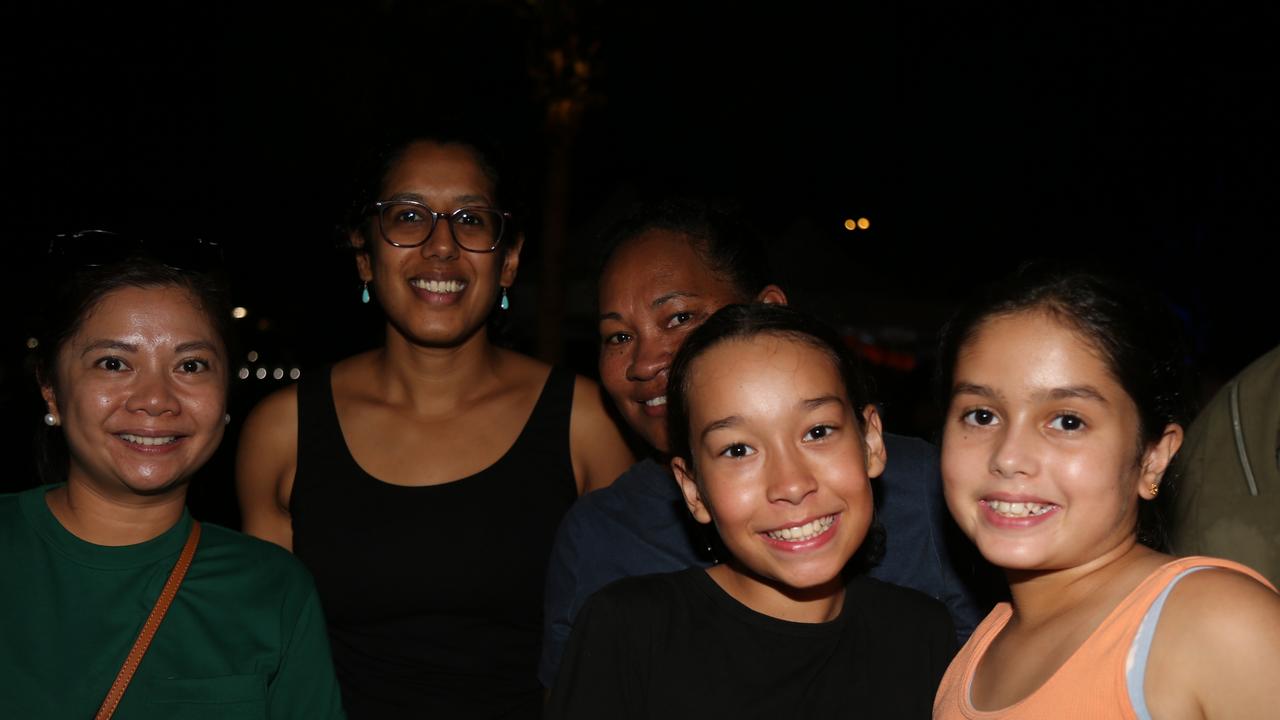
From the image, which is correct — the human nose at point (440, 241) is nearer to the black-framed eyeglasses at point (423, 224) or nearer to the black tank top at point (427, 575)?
the black-framed eyeglasses at point (423, 224)

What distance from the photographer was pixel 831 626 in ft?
8.30

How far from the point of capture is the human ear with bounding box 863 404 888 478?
2664 mm

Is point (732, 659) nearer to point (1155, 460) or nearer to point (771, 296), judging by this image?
point (1155, 460)

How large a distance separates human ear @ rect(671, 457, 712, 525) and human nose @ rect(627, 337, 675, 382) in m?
0.35

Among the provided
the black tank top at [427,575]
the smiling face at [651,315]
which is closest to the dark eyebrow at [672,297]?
the smiling face at [651,315]

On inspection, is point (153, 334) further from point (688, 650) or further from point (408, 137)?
point (688, 650)

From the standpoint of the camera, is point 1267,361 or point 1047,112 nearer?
point 1267,361

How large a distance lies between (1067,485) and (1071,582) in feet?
0.91

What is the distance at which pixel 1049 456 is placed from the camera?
2.28 metres

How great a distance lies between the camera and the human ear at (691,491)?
8.69ft

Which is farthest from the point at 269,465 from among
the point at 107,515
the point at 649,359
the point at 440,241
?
the point at 649,359

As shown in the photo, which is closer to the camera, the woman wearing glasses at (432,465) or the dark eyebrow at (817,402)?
the dark eyebrow at (817,402)

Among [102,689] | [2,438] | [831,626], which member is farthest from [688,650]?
[2,438]

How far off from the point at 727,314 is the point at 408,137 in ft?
4.47
